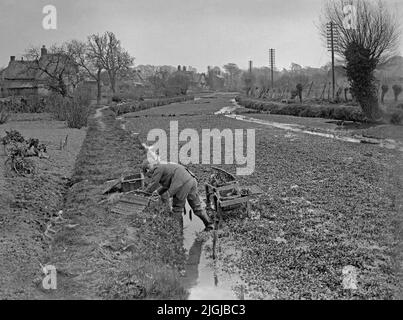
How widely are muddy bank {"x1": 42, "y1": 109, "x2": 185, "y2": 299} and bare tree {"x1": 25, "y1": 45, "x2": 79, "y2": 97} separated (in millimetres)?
47339

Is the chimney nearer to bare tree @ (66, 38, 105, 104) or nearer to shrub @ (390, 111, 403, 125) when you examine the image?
bare tree @ (66, 38, 105, 104)

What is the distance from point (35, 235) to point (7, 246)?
1.06m

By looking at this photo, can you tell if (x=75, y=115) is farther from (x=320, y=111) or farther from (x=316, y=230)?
(x=316, y=230)

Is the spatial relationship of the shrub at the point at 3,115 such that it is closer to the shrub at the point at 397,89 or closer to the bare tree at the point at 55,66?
the bare tree at the point at 55,66

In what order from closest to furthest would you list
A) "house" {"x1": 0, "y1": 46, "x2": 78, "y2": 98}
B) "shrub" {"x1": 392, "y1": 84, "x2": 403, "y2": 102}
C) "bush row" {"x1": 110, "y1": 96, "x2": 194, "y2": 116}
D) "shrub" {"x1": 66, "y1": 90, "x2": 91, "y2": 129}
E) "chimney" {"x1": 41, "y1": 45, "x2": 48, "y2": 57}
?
1. "shrub" {"x1": 66, "y1": 90, "x2": 91, "y2": 129}
2. "shrub" {"x1": 392, "y1": 84, "x2": 403, "y2": 102}
3. "bush row" {"x1": 110, "y1": 96, "x2": 194, "y2": 116}
4. "house" {"x1": 0, "y1": 46, "x2": 78, "y2": 98}
5. "chimney" {"x1": 41, "y1": 45, "x2": 48, "y2": 57}

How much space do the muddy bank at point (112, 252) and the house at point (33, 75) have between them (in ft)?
169

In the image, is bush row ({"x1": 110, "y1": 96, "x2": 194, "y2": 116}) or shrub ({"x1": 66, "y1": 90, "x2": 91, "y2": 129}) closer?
shrub ({"x1": 66, "y1": 90, "x2": 91, "y2": 129})

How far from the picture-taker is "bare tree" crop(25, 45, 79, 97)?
60000 mm

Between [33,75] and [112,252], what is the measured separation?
68.5 meters

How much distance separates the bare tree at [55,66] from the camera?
6000cm

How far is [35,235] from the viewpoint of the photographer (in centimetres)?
1064

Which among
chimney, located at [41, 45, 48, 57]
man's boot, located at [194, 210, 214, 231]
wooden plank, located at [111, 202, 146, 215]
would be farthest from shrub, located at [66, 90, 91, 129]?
chimney, located at [41, 45, 48, 57]

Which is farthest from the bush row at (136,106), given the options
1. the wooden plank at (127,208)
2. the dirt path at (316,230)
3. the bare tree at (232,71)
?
the bare tree at (232,71)
